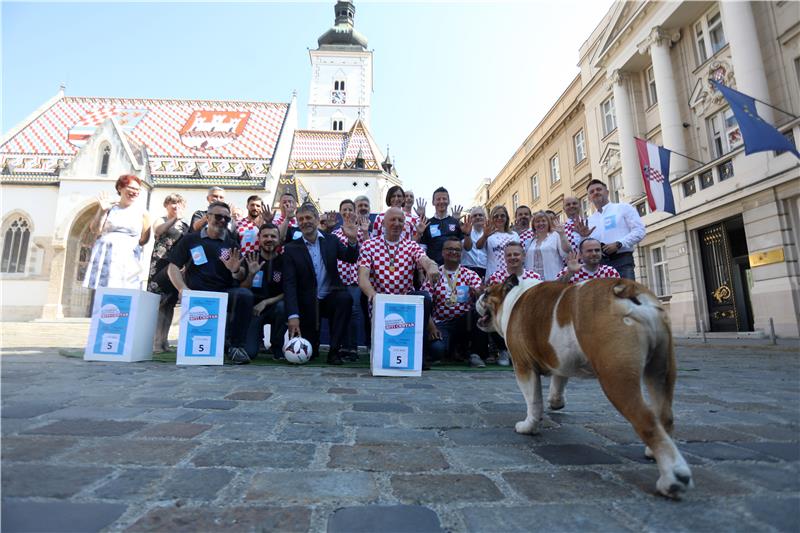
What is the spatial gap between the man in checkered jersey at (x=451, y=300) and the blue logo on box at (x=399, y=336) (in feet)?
3.17

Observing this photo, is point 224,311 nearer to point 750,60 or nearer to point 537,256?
point 537,256

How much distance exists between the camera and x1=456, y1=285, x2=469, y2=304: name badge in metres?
6.02

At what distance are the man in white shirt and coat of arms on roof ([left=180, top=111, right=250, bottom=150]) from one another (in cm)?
2977

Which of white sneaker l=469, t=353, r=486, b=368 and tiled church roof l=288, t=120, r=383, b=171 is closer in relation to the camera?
white sneaker l=469, t=353, r=486, b=368

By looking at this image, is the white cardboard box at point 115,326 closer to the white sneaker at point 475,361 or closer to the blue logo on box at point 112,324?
the blue logo on box at point 112,324

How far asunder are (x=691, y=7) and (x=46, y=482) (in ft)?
74.1

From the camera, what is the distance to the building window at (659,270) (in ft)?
56.7

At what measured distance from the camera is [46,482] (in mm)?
1487

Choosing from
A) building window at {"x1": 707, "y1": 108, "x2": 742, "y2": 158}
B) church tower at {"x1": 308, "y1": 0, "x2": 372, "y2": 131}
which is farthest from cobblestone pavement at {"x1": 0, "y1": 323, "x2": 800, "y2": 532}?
church tower at {"x1": 308, "y1": 0, "x2": 372, "y2": 131}

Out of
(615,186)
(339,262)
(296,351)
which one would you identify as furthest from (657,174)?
(296,351)

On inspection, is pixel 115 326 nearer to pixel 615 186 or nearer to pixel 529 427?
pixel 529 427

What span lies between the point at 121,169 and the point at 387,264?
93.1 ft

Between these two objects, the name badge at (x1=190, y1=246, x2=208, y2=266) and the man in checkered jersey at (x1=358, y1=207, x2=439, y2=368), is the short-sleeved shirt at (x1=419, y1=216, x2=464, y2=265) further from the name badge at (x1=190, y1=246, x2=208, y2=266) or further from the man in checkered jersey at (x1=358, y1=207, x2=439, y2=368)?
the name badge at (x1=190, y1=246, x2=208, y2=266)

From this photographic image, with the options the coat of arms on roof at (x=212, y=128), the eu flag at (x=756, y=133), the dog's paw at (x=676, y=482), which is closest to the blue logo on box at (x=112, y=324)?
the dog's paw at (x=676, y=482)
